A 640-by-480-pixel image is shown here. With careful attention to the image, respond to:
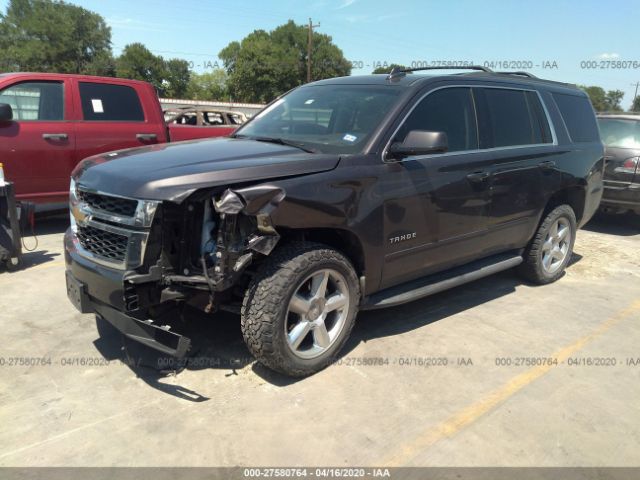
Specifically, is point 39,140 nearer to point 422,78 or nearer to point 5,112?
point 5,112

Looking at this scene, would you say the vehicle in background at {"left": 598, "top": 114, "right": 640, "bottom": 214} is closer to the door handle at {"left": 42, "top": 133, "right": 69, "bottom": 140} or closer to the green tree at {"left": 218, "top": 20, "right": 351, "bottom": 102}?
the door handle at {"left": 42, "top": 133, "right": 69, "bottom": 140}

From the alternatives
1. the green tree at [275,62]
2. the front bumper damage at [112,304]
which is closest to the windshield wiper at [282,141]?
the front bumper damage at [112,304]

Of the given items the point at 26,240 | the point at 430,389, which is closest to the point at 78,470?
the point at 430,389

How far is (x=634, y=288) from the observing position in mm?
5414

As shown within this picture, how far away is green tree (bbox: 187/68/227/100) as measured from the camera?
88.2 metres

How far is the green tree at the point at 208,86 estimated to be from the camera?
88.2 m

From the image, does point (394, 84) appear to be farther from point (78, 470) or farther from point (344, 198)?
point (78, 470)

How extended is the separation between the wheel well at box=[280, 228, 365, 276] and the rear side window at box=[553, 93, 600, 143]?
3.15 metres

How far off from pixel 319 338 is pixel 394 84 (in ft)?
6.65

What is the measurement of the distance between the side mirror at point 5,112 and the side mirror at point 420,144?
4800 mm

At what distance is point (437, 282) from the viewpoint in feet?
13.3

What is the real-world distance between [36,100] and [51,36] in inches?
2940

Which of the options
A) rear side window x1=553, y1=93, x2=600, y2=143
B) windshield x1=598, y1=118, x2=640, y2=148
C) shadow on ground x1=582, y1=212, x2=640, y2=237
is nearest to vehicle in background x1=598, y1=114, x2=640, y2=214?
windshield x1=598, y1=118, x2=640, y2=148

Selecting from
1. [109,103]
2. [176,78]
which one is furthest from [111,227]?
[176,78]
